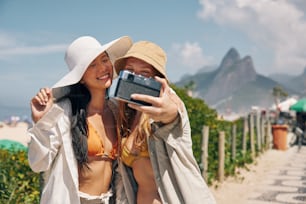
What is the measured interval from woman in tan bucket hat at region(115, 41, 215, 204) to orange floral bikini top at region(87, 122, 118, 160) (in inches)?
4.3

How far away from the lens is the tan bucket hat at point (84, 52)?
2.10 metres

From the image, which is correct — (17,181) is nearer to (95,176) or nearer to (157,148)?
(95,176)

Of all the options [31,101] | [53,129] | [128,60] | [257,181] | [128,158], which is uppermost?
[128,60]

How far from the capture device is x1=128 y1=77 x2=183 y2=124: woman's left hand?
68.6 inches

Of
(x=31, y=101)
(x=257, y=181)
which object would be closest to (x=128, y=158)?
(x=31, y=101)

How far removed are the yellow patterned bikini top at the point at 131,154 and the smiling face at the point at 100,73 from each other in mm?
316

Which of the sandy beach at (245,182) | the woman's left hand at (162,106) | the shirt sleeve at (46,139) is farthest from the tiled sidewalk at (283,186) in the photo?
the woman's left hand at (162,106)

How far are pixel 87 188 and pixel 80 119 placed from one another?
12.9 inches

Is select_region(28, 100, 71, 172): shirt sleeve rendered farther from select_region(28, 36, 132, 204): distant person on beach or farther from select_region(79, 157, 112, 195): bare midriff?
select_region(79, 157, 112, 195): bare midriff

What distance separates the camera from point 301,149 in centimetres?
1569

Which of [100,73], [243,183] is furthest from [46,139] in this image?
[243,183]

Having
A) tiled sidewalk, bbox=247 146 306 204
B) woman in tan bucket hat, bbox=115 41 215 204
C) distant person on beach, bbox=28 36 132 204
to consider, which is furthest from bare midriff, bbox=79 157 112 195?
tiled sidewalk, bbox=247 146 306 204

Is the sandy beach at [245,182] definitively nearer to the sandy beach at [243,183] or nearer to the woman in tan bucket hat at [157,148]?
the sandy beach at [243,183]

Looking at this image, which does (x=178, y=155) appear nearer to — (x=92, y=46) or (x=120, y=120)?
(x=120, y=120)
